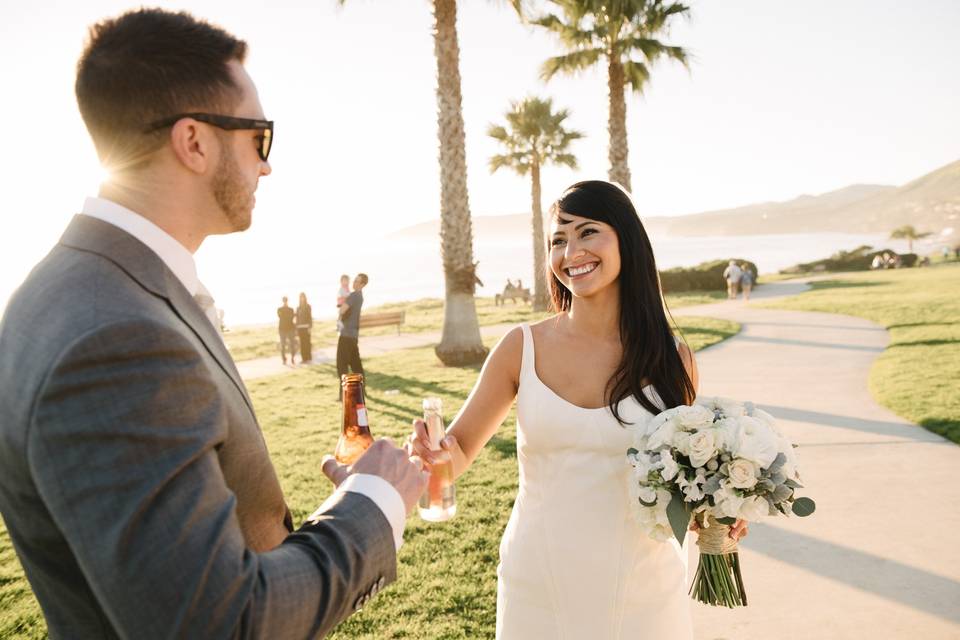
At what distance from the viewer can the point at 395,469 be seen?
1557 mm

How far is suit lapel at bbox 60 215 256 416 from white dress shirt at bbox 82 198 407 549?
1.2 inches

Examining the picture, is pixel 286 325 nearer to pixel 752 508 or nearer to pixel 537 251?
pixel 537 251

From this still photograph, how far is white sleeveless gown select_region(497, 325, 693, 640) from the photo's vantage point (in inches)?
109

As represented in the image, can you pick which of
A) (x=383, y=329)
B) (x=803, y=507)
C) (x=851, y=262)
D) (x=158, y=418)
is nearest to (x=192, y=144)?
(x=158, y=418)

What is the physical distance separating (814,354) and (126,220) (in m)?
14.1

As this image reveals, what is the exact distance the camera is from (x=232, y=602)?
1132mm

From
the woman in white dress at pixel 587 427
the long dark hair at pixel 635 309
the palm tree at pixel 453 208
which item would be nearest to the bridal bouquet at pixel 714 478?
the woman in white dress at pixel 587 427

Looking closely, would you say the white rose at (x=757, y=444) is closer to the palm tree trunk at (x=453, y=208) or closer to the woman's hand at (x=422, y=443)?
the woman's hand at (x=422, y=443)

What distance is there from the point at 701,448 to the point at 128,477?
6.63ft

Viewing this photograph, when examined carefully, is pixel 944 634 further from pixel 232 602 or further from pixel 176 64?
pixel 176 64

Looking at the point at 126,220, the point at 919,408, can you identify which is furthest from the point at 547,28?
the point at 126,220

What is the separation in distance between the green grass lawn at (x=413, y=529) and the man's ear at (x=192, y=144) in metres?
3.67

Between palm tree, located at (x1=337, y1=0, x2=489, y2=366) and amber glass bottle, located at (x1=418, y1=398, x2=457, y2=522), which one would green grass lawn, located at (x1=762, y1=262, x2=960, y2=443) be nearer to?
amber glass bottle, located at (x1=418, y1=398, x2=457, y2=522)

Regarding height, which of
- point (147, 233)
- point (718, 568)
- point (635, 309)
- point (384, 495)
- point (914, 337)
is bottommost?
point (914, 337)
